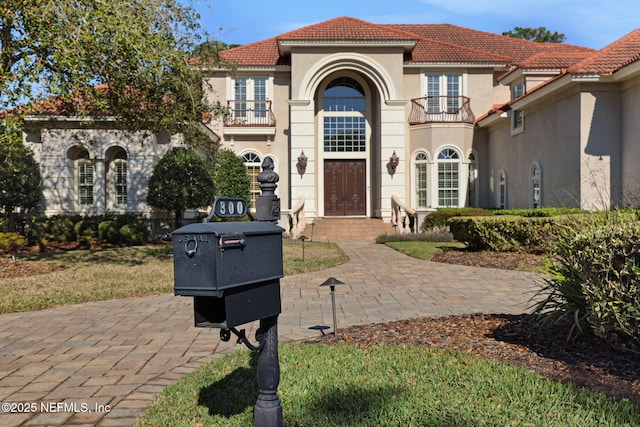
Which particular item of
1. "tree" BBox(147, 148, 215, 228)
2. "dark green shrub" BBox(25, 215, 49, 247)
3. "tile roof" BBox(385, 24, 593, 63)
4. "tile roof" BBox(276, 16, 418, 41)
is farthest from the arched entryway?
"dark green shrub" BBox(25, 215, 49, 247)

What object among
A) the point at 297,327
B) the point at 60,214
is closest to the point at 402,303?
the point at 297,327

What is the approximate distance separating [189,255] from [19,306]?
7.20m

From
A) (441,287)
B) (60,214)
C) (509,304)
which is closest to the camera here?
(509,304)

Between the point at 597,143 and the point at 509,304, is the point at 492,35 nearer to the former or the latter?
the point at 597,143

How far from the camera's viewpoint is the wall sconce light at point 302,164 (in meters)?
24.2

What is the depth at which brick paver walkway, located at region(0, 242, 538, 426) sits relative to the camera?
14.3 ft

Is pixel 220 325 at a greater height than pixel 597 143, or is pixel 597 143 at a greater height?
pixel 597 143

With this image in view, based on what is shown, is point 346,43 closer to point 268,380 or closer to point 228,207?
point 228,207

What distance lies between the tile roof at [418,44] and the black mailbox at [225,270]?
22.3m

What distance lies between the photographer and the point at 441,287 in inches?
396

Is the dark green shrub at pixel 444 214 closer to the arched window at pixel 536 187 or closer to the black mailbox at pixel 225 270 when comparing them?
the arched window at pixel 536 187

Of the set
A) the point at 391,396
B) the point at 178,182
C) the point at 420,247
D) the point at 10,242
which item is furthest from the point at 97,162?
the point at 391,396

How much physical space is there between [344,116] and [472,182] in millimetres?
7138

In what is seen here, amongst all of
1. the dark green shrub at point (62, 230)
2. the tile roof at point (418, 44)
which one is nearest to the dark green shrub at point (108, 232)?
the dark green shrub at point (62, 230)
